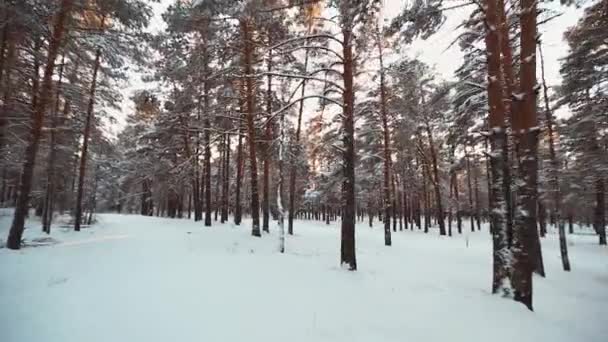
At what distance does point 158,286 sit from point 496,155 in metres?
6.69

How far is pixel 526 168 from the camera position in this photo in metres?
5.38

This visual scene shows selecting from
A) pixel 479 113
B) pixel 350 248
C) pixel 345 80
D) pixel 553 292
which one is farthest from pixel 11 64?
pixel 479 113

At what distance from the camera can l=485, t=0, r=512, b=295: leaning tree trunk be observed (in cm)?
566

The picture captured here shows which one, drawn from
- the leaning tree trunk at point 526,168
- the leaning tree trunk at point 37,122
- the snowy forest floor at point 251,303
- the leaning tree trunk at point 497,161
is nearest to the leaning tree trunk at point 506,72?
the leaning tree trunk at point 497,161

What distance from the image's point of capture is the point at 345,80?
8.04 metres

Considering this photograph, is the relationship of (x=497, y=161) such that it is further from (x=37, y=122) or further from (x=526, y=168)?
(x=37, y=122)

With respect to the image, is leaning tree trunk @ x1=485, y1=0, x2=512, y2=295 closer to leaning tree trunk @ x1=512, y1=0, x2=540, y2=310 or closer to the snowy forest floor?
leaning tree trunk @ x1=512, y1=0, x2=540, y2=310

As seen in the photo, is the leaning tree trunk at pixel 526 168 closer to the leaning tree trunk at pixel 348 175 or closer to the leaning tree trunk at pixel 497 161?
the leaning tree trunk at pixel 497 161

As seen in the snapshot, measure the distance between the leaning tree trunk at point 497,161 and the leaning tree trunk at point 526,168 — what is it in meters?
0.28

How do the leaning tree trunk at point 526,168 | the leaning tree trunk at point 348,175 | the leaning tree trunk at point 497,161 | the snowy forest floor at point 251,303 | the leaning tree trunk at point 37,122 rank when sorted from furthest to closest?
the leaning tree trunk at point 37,122
the leaning tree trunk at point 348,175
the leaning tree trunk at point 497,161
the leaning tree trunk at point 526,168
the snowy forest floor at point 251,303

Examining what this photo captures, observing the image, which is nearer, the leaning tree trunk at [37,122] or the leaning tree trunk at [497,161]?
the leaning tree trunk at [497,161]

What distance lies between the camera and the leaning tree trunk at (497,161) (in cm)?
566

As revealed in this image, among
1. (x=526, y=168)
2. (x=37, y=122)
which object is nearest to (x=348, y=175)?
(x=526, y=168)

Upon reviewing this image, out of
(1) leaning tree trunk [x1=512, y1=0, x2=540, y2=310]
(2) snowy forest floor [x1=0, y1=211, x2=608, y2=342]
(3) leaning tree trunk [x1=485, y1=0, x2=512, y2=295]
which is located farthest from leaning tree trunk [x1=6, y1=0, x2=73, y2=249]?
(1) leaning tree trunk [x1=512, y1=0, x2=540, y2=310]
